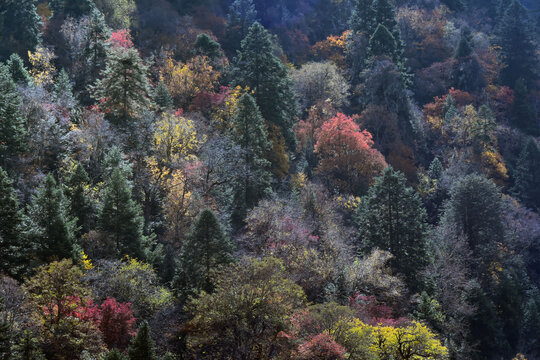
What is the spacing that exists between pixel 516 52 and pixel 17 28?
3115 inches

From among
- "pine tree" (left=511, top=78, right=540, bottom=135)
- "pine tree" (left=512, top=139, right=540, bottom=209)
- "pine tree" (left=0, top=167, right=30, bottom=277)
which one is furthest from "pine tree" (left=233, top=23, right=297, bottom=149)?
"pine tree" (left=511, top=78, right=540, bottom=135)

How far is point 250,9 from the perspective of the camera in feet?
294

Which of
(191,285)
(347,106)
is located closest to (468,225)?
(347,106)

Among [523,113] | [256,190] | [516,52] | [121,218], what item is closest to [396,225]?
[256,190]

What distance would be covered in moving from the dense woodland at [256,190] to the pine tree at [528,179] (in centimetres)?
28

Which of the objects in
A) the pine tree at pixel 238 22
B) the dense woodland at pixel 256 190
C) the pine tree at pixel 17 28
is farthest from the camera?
the pine tree at pixel 238 22

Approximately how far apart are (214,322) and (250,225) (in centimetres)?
1653

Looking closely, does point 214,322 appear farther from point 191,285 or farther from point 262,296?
point 191,285

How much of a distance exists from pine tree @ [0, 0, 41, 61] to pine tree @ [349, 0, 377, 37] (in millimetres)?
46658

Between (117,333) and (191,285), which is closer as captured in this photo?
(117,333)

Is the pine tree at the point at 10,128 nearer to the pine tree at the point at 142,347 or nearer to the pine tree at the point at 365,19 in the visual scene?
the pine tree at the point at 142,347

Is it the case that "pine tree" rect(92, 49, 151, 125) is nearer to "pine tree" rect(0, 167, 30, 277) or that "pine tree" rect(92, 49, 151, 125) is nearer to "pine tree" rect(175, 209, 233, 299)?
"pine tree" rect(0, 167, 30, 277)

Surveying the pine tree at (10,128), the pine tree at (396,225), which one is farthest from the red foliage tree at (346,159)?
the pine tree at (10,128)

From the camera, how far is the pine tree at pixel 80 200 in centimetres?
3909
